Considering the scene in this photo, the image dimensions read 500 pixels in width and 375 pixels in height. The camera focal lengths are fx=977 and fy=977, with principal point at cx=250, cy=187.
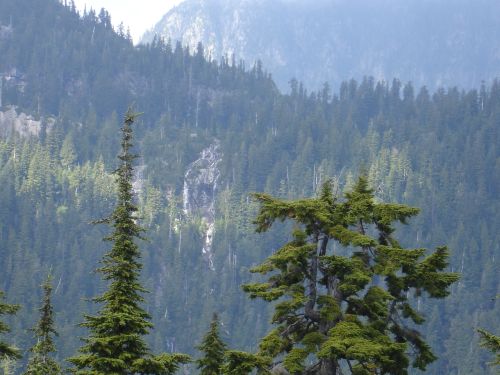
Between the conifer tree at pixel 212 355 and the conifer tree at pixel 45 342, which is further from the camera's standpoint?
the conifer tree at pixel 212 355

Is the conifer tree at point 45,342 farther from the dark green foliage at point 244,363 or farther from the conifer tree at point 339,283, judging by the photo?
the conifer tree at point 339,283

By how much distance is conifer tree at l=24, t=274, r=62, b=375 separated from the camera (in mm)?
27359

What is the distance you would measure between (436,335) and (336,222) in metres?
164

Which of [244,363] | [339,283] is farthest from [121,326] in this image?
[339,283]

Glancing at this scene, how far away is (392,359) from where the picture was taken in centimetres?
2325

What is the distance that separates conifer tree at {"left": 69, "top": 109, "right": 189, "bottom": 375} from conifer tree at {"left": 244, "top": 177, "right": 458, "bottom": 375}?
8.67ft

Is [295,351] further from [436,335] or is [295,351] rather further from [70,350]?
[436,335]

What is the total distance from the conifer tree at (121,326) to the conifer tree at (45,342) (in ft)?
14.2

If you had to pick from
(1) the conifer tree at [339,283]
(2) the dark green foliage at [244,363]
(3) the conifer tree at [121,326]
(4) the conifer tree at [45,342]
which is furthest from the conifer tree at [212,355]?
(2) the dark green foliage at [244,363]

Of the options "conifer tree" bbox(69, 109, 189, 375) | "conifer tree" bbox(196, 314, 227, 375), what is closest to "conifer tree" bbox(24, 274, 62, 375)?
"conifer tree" bbox(69, 109, 189, 375)

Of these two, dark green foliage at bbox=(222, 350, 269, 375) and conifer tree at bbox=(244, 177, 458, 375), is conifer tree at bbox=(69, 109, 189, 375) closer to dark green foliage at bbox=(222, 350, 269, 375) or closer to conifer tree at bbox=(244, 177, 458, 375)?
dark green foliage at bbox=(222, 350, 269, 375)

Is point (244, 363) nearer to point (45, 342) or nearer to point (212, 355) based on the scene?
point (45, 342)

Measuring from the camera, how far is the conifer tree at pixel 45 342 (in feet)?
89.8

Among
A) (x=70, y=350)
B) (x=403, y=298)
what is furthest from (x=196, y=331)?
(x=403, y=298)
